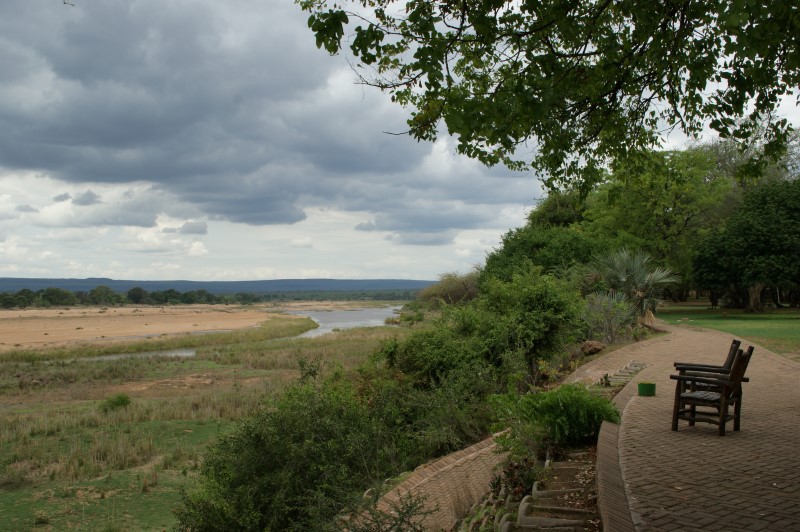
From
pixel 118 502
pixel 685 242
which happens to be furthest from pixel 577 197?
pixel 685 242

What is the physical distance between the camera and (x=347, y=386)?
1298cm

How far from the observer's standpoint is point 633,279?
23.9 meters

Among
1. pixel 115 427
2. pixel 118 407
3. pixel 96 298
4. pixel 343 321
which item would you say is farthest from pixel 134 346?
pixel 96 298

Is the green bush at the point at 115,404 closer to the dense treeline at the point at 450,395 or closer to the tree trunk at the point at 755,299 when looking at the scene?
the dense treeline at the point at 450,395

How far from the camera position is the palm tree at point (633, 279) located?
2383 cm

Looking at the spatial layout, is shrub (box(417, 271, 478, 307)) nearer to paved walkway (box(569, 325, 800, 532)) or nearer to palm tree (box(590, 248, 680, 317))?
palm tree (box(590, 248, 680, 317))

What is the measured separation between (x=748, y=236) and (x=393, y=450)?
3543 cm

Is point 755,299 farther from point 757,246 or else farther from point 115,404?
point 115,404

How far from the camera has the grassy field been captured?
11.4 metres

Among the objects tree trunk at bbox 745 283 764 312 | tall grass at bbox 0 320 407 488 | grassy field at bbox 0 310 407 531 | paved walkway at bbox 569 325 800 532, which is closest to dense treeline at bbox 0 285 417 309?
tree trunk at bbox 745 283 764 312

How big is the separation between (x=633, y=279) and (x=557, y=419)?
17.9m

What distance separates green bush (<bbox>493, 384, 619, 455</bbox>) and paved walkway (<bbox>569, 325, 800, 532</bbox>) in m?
0.28

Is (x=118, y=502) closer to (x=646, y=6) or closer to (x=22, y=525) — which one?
(x=22, y=525)

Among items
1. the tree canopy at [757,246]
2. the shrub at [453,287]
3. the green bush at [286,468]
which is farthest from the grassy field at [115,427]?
the tree canopy at [757,246]
